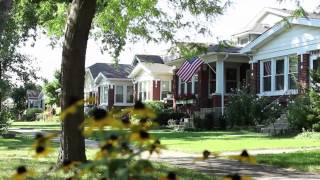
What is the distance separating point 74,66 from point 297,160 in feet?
18.3

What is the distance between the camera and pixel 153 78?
46.7 m

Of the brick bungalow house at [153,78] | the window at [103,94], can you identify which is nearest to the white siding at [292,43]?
the brick bungalow house at [153,78]

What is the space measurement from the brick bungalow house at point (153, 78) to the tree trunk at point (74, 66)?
3475 cm

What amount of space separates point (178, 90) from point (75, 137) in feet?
101

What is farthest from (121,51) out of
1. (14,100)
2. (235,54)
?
(14,100)

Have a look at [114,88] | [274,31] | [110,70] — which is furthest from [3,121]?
[110,70]

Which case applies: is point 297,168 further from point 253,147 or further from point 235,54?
point 235,54

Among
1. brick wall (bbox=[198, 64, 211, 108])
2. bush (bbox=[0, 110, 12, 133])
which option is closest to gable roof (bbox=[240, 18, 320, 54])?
brick wall (bbox=[198, 64, 211, 108])

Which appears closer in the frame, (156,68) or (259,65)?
(259,65)

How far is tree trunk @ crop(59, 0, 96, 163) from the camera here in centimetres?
995

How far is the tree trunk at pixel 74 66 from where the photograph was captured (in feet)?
32.6

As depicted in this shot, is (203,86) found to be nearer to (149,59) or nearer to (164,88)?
(164,88)

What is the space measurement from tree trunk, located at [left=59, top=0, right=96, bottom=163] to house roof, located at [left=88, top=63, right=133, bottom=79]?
42640 millimetres

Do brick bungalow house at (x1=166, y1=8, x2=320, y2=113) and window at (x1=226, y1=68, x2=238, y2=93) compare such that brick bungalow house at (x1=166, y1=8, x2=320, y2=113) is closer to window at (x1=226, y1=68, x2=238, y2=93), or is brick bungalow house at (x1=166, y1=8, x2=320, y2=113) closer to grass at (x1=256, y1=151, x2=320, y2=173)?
window at (x1=226, y1=68, x2=238, y2=93)
